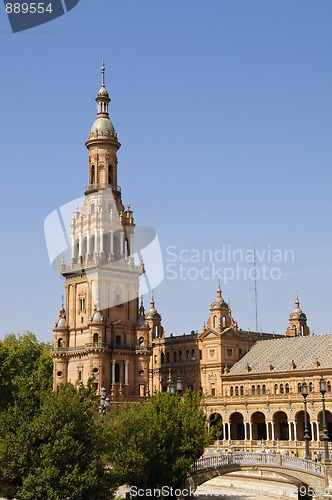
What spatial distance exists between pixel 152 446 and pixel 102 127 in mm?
66230

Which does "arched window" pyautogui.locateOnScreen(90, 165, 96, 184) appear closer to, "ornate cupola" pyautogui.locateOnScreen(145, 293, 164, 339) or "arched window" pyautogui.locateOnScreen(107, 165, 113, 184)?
"arched window" pyautogui.locateOnScreen(107, 165, 113, 184)

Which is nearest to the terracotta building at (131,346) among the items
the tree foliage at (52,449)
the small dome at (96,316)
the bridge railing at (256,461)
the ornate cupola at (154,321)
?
the small dome at (96,316)

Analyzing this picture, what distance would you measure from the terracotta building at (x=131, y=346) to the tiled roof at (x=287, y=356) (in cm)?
19

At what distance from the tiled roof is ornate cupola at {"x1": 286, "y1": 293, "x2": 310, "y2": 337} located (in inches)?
593

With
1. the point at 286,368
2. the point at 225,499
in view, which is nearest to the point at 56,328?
the point at 286,368

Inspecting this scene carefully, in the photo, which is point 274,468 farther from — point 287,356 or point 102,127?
point 102,127

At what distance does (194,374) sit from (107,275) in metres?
22.4

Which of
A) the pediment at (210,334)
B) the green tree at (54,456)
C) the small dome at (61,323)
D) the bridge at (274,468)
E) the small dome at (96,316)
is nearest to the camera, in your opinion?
the green tree at (54,456)

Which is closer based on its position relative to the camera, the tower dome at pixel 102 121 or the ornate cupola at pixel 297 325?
the tower dome at pixel 102 121

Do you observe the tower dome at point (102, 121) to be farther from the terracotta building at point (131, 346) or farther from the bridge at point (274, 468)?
the bridge at point (274, 468)

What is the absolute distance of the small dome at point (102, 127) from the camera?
4596 inches

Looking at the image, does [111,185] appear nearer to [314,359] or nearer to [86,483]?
[314,359]

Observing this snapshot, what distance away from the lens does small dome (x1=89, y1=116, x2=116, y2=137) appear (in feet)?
383

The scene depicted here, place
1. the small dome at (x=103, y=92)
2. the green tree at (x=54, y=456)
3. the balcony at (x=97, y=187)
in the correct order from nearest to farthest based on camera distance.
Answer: the green tree at (x=54, y=456) < the balcony at (x=97, y=187) < the small dome at (x=103, y=92)
